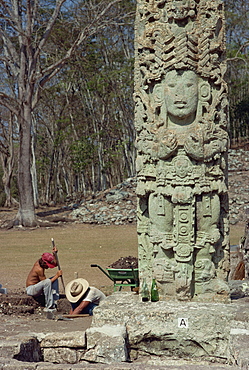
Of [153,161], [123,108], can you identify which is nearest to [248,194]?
[123,108]

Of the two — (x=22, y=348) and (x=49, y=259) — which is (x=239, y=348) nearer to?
(x=22, y=348)

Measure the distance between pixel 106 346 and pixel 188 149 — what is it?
8.03ft

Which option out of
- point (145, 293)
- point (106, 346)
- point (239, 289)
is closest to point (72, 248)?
point (239, 289)

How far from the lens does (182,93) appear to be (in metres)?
6.14

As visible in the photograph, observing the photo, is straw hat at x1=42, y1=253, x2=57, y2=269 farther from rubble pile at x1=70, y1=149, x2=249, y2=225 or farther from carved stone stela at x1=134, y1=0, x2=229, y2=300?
rubble pile at x1=70, y1=149, x2=249, y2=225

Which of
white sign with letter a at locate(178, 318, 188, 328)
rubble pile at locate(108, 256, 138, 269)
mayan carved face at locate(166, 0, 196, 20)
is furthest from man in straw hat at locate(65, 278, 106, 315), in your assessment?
mayan carved face at locate(166, 0, 196, 20)

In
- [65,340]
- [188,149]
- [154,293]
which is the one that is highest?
[188,149]

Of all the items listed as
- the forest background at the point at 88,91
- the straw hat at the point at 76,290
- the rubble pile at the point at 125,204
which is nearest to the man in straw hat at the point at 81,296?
the straw hat at the point at 76,290

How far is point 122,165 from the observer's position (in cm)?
3962

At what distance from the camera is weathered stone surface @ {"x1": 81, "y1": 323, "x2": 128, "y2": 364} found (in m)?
5.23

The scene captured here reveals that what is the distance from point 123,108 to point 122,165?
10225mm

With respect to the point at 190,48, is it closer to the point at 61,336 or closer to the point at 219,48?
the point at 219,48

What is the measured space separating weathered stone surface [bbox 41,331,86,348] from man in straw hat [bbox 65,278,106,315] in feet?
6.96

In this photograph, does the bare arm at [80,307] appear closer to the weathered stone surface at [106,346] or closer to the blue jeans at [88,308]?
the blue jeans at [88,308]
